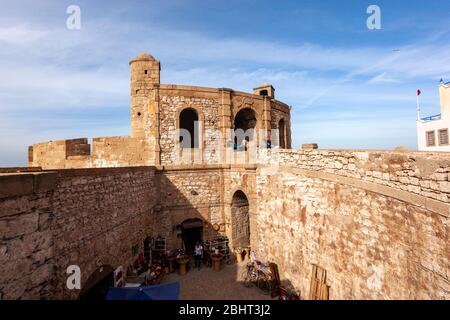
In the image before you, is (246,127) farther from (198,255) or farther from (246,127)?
(198,255)

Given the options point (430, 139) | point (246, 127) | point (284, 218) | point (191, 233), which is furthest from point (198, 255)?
point (430, 139)

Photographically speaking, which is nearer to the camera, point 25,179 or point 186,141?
point 25,179

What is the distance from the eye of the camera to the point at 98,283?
8.64 meters

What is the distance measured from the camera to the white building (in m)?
16.4

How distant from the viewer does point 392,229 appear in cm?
577

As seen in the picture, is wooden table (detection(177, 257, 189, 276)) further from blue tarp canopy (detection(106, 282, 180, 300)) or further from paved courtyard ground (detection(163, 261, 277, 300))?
blue tarp canopy (detection(106, 282, 180, 300))

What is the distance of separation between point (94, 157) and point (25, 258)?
455 inches

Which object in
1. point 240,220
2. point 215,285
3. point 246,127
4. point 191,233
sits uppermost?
point 246,127

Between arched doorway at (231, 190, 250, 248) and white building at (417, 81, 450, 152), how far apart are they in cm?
1268

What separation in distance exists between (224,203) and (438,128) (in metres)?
14.4

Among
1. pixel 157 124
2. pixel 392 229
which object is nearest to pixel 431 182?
pixel 392 229

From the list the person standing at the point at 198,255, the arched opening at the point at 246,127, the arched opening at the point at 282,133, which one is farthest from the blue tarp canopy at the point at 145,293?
the arched opening at the point at 282,133

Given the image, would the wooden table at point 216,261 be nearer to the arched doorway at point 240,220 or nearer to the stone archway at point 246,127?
the arched doorway at point 240,220
